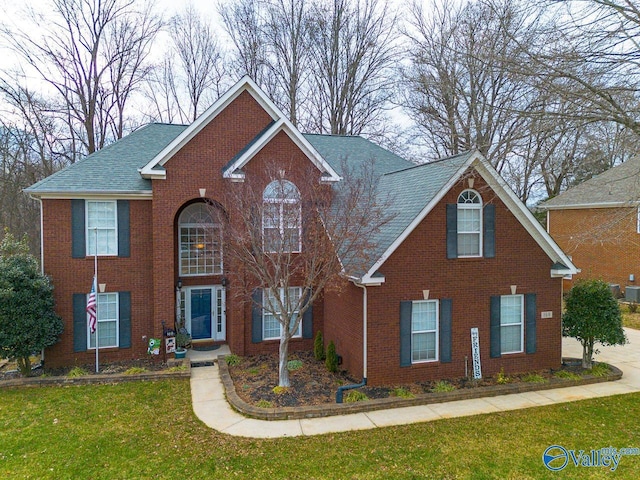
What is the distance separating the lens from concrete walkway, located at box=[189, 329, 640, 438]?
820 cm

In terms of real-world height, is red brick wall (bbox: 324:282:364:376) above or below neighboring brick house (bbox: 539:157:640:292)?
below

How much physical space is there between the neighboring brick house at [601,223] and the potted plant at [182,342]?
18.7 metres

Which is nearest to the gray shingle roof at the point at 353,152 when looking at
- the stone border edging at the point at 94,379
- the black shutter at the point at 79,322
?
the stone border edging at the point at 94,379

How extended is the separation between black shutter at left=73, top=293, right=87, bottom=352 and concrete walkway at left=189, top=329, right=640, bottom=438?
12.5 feet

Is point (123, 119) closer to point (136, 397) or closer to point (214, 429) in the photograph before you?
point (136, 397)

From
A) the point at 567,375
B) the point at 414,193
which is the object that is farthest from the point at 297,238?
the point at 567,375

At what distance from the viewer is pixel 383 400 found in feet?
30.3

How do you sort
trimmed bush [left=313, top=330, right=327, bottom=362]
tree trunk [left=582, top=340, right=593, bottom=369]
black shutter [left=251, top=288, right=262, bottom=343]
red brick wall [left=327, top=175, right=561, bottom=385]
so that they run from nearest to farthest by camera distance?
red brick wall [left=327, top=175, right=561, bottom=385], tree trunk [left=582, top=340, right=593, bottom=369], trimmed bush [left=313, top=330, right=327, bottom=362], black shutter [left=251, top=288, right=262, bottom=343]

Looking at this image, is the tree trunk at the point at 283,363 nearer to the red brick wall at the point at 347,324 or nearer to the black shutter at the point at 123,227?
the red brick wall at the point at 347,324

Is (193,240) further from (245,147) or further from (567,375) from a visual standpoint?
(567,375)

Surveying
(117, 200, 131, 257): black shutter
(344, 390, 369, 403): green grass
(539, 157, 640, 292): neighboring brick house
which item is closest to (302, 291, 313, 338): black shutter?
(344, 390, 369, 403): green grass

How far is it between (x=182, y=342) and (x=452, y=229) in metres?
9.16

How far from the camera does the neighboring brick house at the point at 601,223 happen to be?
21.2m

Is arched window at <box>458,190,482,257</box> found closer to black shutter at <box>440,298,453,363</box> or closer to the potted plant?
black shutter at <box>440,298,453,363</box>
